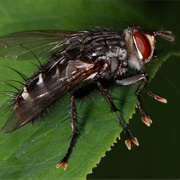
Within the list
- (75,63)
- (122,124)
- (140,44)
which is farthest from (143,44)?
(122,124)

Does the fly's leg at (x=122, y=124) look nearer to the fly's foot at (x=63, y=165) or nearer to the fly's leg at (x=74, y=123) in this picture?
the fly's leg at (x=74, y=123)

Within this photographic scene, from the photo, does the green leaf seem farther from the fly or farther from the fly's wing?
the fly's wing

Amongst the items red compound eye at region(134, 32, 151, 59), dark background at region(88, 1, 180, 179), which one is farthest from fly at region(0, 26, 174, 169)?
dark background at region(88, 1, 180, 179)

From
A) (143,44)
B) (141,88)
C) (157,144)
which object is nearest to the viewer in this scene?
(141,88)

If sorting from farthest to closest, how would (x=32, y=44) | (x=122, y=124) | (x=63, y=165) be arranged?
(x=32, y=44) → (x=122, y=124) → (x=63, y=165)

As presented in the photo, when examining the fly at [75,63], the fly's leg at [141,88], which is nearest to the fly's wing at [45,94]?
the fly at [75,63]

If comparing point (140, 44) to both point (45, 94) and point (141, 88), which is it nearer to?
point (141, 88)
